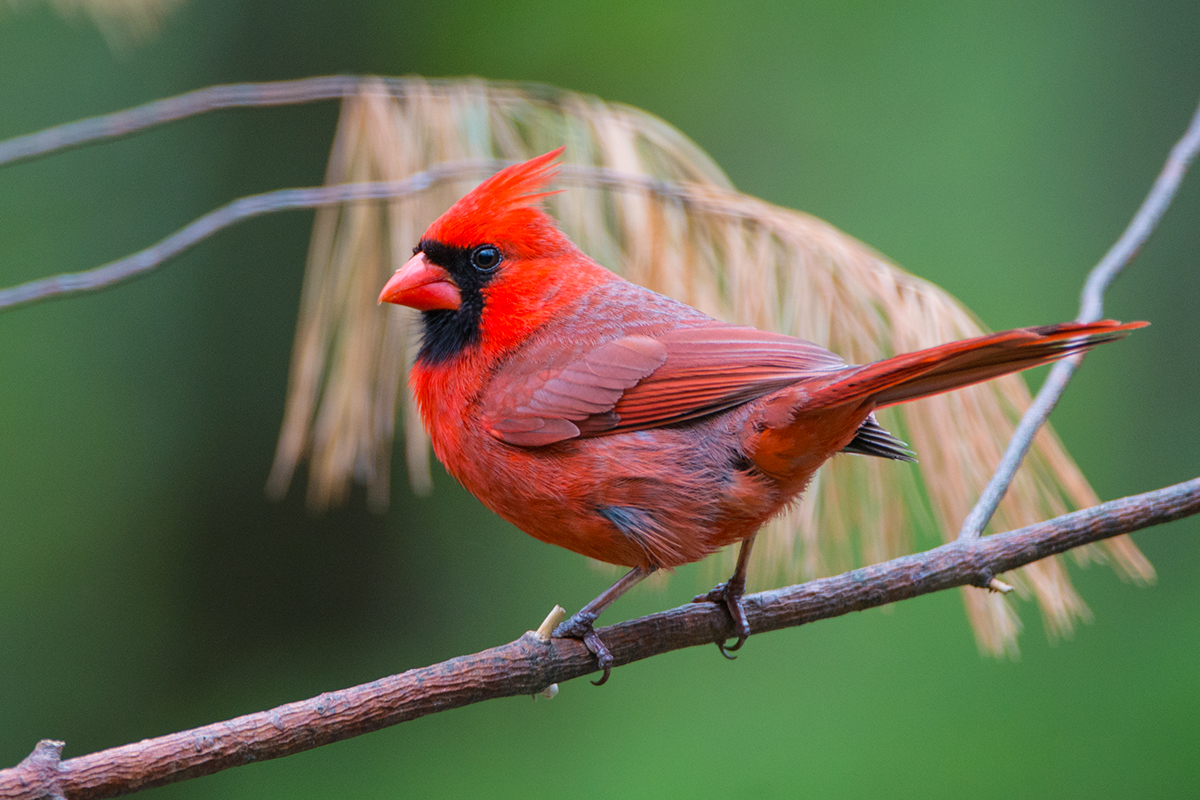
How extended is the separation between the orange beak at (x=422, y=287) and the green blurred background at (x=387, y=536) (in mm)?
2327

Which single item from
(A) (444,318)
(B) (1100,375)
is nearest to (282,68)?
(A) (444,318)

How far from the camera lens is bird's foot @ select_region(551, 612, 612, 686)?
213cm

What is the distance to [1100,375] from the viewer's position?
196 inches

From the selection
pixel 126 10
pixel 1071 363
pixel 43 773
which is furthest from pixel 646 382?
pixel 126 10

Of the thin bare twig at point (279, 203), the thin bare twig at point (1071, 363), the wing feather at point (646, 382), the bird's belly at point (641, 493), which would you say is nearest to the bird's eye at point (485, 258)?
the thin bare twig at point (279, 203)

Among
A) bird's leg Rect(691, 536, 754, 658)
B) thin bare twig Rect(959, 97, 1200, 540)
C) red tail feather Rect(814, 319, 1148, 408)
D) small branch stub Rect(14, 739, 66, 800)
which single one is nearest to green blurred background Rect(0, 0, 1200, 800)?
bird's leg Rect(691, 536, 754, 658)

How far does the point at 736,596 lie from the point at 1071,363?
0.95 m

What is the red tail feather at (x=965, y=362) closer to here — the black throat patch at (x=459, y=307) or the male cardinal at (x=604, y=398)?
the male cardinal at (x=604, y=398)

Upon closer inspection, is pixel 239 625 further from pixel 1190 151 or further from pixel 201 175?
pixel 1190 151

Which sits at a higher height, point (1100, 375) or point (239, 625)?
point (1100, 375)

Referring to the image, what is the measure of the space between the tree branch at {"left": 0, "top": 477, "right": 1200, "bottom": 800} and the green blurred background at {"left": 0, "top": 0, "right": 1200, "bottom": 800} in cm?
221

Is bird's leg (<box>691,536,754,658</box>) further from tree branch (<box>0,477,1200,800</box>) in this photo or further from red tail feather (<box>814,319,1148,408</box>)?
red tail feather (<box>814,319,1148,408</box>)

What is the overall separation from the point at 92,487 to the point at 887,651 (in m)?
3.51

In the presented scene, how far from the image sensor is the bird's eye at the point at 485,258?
7.97 feet
